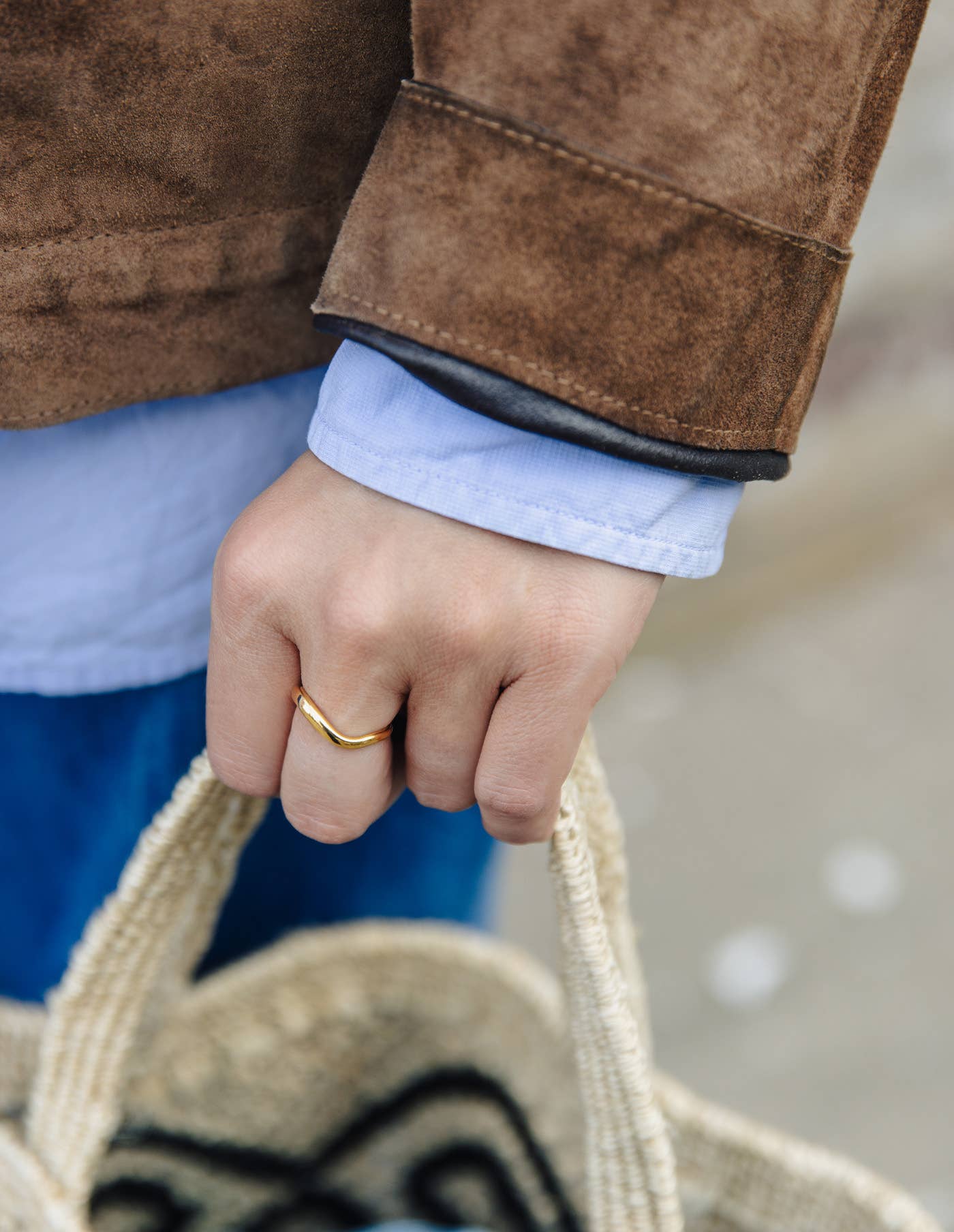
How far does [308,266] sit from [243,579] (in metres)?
0.17

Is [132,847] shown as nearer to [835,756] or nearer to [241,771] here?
[241,771]

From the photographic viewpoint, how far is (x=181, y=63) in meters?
0.41

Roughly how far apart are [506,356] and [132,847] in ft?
1.24

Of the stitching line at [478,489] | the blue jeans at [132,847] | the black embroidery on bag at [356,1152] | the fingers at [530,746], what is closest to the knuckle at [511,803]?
the fingers at [530,746]

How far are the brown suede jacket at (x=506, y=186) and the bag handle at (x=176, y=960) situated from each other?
0.18 meters

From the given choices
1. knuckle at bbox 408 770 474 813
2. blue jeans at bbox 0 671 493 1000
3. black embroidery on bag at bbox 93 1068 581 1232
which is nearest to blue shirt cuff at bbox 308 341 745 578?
knuckle at bbox 408 770 474 813

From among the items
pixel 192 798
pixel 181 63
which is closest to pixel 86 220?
pixel 181 63

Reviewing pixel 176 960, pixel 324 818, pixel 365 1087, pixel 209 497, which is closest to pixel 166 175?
pixel 209 497

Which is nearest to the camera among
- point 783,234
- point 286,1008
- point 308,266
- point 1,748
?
point 783,234

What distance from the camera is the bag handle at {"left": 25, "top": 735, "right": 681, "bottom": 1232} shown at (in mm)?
498

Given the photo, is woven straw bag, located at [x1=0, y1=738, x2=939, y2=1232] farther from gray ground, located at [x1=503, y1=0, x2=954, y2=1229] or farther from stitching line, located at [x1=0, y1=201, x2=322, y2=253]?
gray ground, located at [x1=503, y1=0, x2=954, y2=1229]

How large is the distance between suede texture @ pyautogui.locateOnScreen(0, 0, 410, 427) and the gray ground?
40.0 inches

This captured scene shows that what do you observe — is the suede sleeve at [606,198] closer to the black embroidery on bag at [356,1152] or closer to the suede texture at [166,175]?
the suede texture at [166,175]

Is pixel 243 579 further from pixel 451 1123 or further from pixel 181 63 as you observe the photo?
pixel 451 1123
